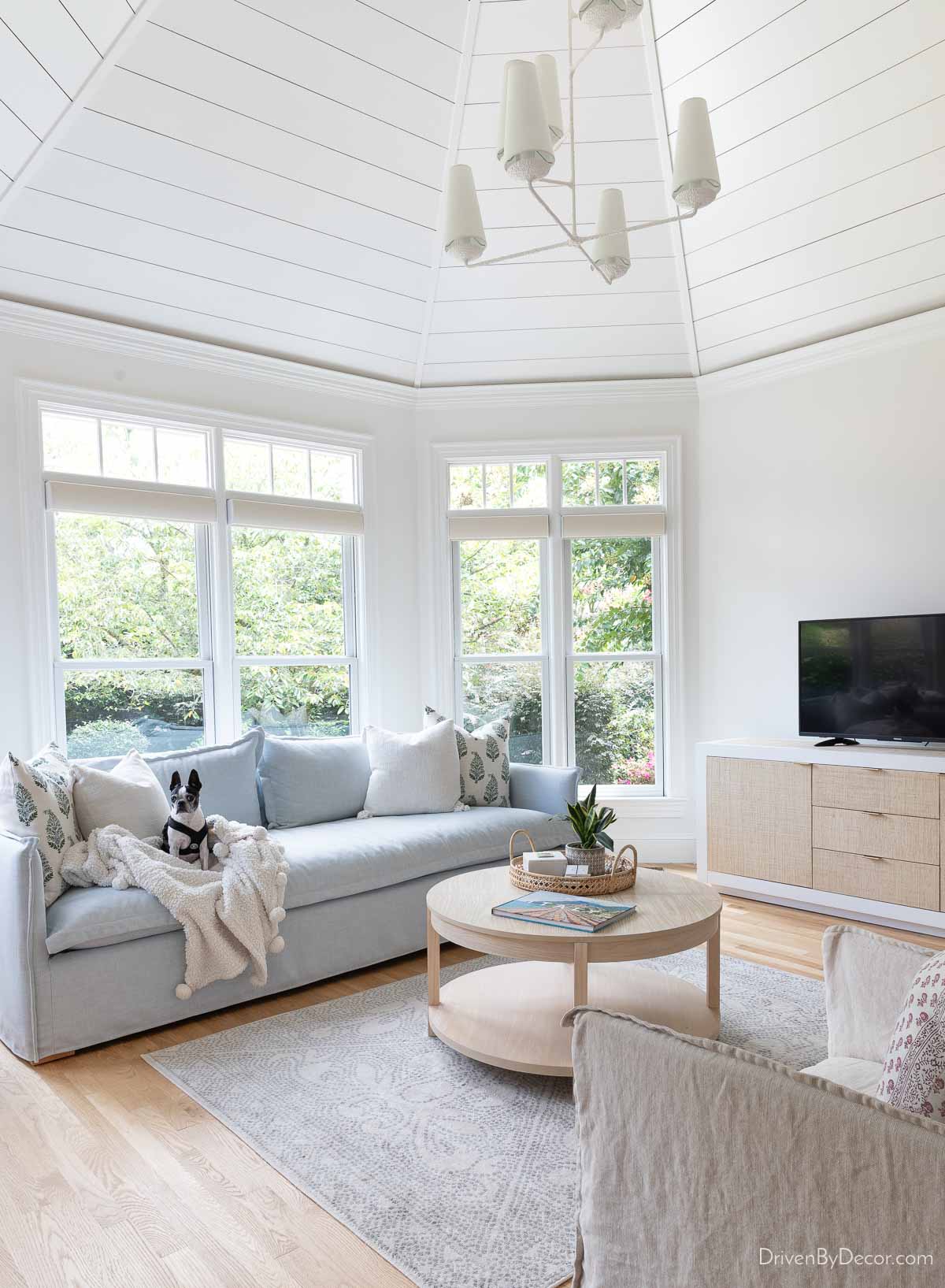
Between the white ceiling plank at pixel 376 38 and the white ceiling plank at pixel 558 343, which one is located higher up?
the white ceiling plank at pixel 376 38

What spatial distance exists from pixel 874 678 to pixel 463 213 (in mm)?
2749

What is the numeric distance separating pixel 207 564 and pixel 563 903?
256 cm

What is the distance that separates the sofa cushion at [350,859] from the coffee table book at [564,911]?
33.6 inches

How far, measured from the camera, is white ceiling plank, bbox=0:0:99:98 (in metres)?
2.67

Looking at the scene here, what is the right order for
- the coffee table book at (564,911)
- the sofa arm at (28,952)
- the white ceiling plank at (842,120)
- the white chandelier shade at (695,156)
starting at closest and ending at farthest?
1. the white chandelier shade at (695,156)
2. the coffee table book at (564,911)
3. the sofa arm at (28,952)
4. the white ceiling plank at (842,120)

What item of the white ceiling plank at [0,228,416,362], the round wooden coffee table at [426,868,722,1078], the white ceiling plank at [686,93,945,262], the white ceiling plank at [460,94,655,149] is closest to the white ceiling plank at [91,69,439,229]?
the white ceiling plank at [460,94,655,149]

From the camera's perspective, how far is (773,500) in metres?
4.73

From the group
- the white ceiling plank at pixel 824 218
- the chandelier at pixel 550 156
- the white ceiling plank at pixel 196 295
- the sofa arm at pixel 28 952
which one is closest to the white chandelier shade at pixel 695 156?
the chandelier at pixel 550 156

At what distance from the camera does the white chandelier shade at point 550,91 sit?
2.53 metres

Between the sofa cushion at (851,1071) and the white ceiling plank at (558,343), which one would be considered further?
the white ceiling plank at (558,343)

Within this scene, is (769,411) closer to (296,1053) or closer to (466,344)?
(466,344)

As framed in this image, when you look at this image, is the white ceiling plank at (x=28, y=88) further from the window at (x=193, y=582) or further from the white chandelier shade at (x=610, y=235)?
the white chandelier shade at (x=610, y=235)

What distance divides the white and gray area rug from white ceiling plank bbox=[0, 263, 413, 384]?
9.68ft

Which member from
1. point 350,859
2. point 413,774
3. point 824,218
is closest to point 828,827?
point 413,774
